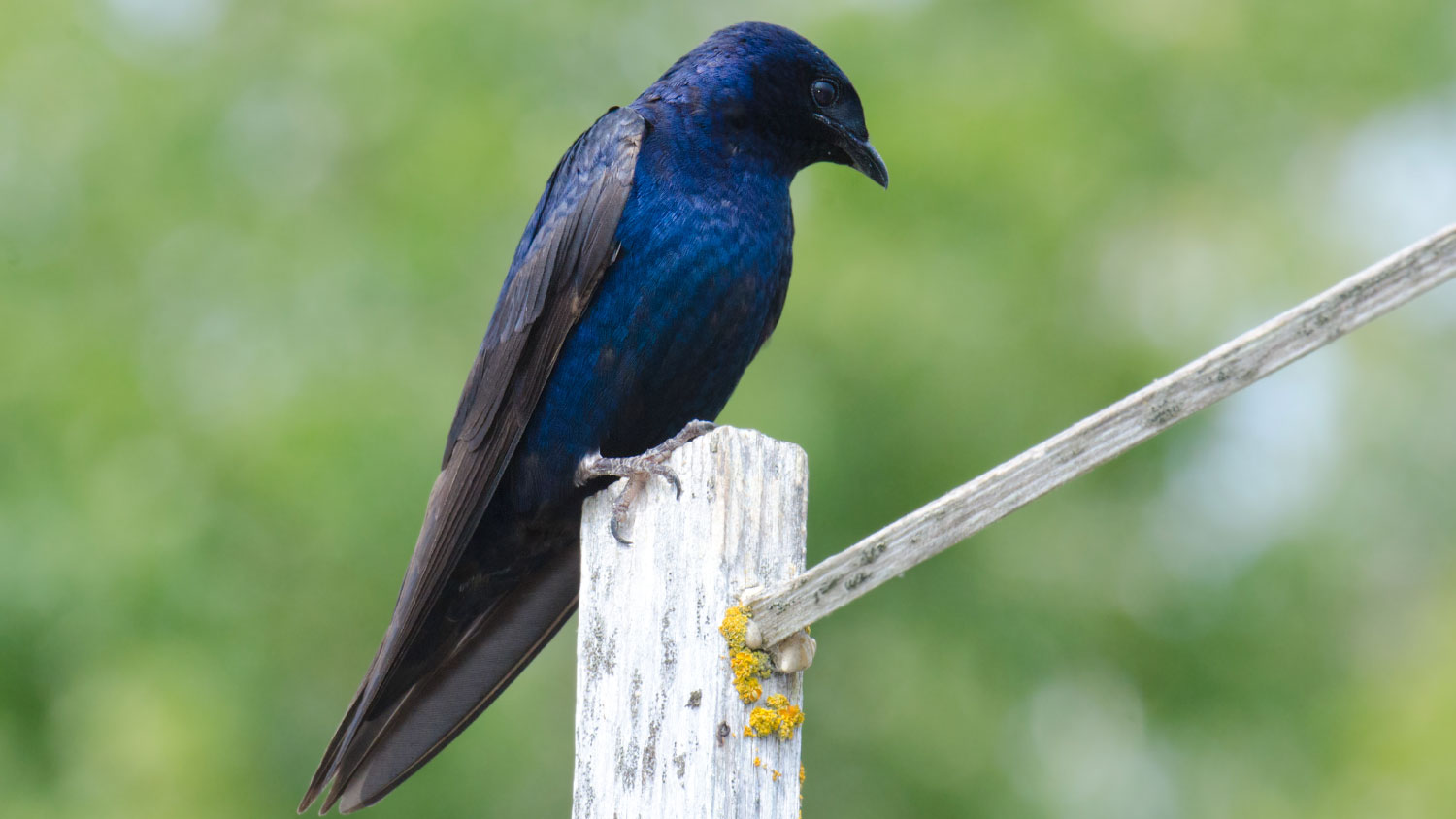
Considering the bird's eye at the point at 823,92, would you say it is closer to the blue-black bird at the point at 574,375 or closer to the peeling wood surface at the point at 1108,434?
the blue-black bird at the point at 574,375

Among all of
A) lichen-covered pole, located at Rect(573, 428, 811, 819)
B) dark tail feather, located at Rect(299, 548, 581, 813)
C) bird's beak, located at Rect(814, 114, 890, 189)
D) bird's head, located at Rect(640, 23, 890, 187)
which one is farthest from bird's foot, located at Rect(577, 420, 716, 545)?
bird's beak, located at Rect(814, 114, 890, 189)

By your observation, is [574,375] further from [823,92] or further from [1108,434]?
[1108,434]

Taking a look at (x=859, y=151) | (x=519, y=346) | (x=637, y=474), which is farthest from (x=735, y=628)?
(x=859, y=151)

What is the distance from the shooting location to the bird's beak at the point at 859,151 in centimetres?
388

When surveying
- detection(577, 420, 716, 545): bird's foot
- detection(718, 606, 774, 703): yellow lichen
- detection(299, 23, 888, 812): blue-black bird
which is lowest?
detection(718, 606, 774, 703): yellow lichen

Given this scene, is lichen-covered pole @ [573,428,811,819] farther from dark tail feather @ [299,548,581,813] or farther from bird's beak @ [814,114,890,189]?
bird's beak @ [814,114,890,189]

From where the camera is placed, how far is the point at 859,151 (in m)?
3.93

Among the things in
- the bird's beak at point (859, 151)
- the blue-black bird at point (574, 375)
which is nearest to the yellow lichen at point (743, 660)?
the blue-black bird at point (574, 375)

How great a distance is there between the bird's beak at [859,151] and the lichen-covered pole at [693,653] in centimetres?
171

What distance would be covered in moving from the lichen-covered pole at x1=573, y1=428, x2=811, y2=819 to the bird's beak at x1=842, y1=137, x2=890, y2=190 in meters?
1.74

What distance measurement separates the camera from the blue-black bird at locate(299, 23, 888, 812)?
318 cm

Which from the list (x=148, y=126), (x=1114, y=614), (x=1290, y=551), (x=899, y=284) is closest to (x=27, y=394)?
(x=148, y=126)

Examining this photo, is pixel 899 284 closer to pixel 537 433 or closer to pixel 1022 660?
pixel 1022 660

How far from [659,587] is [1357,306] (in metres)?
1.15
